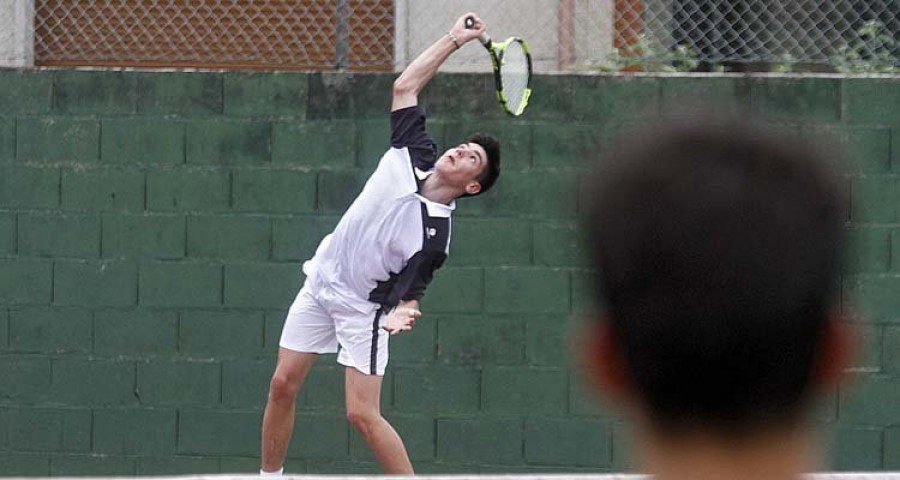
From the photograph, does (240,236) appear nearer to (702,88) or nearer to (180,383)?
(180,383)

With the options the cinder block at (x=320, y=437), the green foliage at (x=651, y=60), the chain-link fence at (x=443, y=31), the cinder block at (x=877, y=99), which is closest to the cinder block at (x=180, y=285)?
the cinder block at (x=320, y=437)

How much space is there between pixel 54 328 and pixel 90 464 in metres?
0.66

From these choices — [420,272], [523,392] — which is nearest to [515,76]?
[420,272]

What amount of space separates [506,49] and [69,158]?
2076 mm

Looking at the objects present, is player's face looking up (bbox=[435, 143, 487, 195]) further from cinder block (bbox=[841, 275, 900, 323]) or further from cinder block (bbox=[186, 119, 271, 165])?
cinder block (bbox=[841, 275, 900, 323])

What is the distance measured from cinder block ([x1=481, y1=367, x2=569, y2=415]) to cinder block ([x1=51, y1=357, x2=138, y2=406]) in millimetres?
1646

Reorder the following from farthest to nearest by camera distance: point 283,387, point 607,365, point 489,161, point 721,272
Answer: point 489,161
point 283,387
point 607,365
point 721,272

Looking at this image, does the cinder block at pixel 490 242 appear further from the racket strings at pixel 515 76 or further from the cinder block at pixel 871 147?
the cinder block at pixel 871 147

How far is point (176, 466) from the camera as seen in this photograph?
6664 millimetres

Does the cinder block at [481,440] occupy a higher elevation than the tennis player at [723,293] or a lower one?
lower

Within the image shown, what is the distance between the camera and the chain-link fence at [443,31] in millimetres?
6766

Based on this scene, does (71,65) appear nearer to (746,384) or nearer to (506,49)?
(506,49)

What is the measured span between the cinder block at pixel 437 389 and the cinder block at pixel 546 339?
0.27m

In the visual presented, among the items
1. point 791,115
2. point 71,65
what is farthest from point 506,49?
point 71,65
